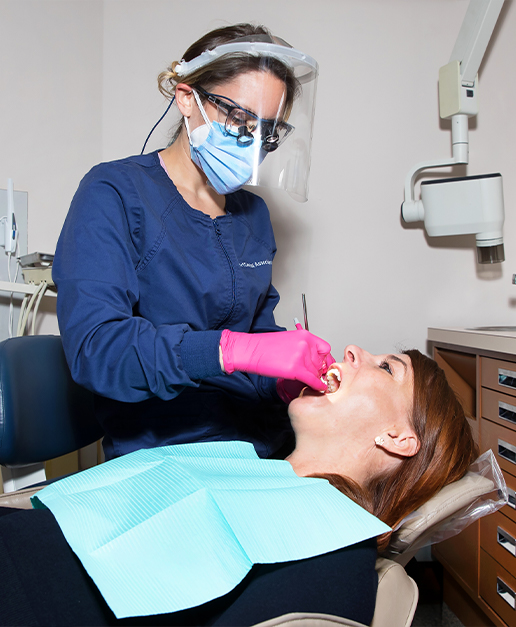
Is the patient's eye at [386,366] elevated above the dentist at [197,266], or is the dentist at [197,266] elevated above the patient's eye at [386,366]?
the dentist at [197,266]

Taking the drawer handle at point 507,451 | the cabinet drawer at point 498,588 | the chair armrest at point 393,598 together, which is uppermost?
the drawer handle at point 507,451

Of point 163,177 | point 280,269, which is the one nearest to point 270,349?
point 163,177

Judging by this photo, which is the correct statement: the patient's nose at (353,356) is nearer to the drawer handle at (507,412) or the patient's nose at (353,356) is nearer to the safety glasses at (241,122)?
the safety glasses at (241,122)

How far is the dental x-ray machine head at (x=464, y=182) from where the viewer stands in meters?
1.87

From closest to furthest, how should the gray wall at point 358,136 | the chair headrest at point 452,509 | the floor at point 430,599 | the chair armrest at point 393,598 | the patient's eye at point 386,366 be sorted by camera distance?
the chair armrest at point 393,598 < the chair headrest at point 452,509 < the patient's eye at point 386,366 < the floor at point 430,599 < the gray wall at point 358,136

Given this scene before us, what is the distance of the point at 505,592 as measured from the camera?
152cm

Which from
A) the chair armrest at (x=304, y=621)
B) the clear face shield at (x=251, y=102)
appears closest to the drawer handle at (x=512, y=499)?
the chair armrest at (x=304, y=621)

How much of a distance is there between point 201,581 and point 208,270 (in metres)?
0.68

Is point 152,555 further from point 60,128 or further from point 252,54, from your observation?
point 60,128

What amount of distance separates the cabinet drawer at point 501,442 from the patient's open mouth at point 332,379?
2.42 feet

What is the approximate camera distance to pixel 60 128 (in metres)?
1.87

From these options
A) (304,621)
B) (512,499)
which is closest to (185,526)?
(304,621)

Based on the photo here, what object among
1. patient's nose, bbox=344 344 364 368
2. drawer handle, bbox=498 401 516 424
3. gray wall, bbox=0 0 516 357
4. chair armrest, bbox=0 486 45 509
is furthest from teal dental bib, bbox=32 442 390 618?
gray wall, bbox=0 0 516 357

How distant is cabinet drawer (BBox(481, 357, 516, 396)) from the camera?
151 centimetres
